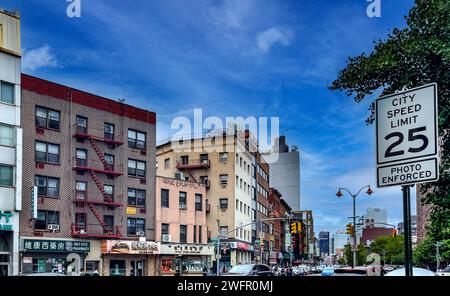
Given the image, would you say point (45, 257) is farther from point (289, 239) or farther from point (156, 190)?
point (289, 239)

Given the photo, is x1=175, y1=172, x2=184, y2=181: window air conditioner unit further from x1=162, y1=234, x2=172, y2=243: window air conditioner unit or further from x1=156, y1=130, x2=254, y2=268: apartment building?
x1=162, y1=234, x2=172, y2=243: window air conditioner unit

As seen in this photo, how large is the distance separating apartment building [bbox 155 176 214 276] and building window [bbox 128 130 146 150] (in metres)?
4.47

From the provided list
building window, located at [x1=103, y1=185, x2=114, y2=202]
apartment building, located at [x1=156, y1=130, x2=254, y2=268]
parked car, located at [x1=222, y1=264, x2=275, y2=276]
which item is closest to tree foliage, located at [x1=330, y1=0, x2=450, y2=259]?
parked car, located at [x1=222, y1=264, x2=275, y2=276]

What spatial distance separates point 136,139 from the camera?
44625mm

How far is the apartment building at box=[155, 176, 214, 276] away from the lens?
49531 mm

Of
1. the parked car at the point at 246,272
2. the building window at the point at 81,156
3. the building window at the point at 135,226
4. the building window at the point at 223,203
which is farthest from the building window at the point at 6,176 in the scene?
the parked car at the point at 246,272

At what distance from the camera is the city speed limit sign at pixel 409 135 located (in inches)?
150

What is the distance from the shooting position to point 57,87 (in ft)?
131

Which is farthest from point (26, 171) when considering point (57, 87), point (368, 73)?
point (368, 73)

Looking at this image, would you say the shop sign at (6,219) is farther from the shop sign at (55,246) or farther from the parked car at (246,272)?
the parked car at (246,272)

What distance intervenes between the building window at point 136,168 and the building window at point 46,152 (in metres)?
6.20

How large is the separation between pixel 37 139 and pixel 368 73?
35345mm

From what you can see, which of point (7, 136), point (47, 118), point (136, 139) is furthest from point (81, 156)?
point (7, 136)
